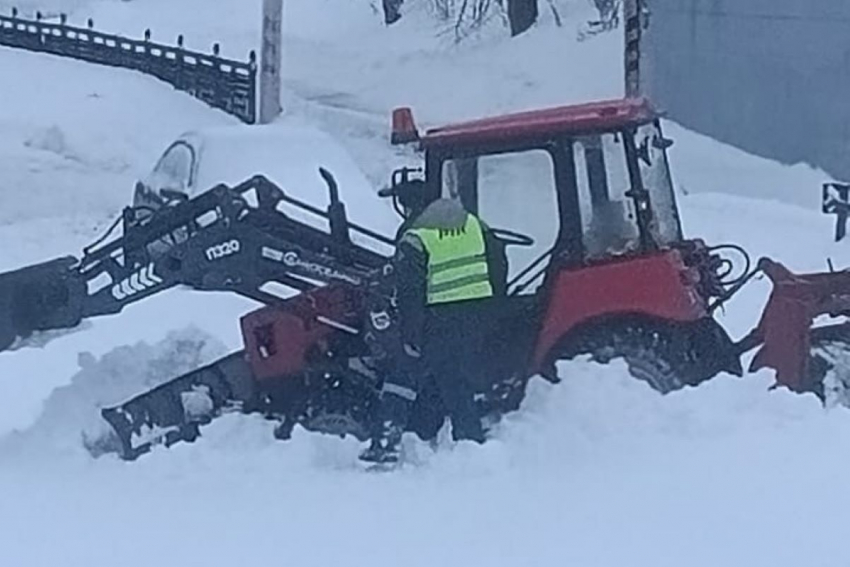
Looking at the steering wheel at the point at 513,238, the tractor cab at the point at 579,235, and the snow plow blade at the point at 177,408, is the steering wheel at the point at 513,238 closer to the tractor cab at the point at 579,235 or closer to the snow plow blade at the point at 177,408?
the tractor cab at the point at 579,235

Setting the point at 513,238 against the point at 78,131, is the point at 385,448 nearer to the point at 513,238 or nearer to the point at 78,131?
the point at 513,238

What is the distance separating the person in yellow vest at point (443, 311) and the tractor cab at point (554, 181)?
0.87ft

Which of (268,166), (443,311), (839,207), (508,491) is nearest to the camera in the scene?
(508,491)

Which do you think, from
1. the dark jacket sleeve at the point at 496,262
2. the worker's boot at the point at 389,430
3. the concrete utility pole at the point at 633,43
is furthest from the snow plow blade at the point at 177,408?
the concrete utility pole at the point at 633,43

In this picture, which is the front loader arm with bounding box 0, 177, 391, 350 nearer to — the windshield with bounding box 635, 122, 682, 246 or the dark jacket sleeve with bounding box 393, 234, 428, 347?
the dark jacket sleeve with bounding box 393, 234, 428, 347

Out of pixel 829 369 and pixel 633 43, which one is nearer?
pixel 829 369

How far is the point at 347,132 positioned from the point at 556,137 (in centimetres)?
2071

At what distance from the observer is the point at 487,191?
9.42m

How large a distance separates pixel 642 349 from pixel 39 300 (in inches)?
117

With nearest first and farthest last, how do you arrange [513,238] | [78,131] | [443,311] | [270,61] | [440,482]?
[440,482] < [443,311] < [513,238] < [78,131] < [270,61]

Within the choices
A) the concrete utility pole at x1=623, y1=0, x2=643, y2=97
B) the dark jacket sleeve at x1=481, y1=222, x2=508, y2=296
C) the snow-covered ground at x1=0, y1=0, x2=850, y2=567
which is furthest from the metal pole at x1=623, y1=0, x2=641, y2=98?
the dark jacket sleeve at x1=481, y1=222, x2=508, y2=296

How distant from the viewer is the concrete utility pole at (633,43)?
21.1 meters

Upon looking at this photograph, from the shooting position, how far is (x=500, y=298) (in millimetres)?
9195

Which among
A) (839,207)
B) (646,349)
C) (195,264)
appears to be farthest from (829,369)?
(839,207)
